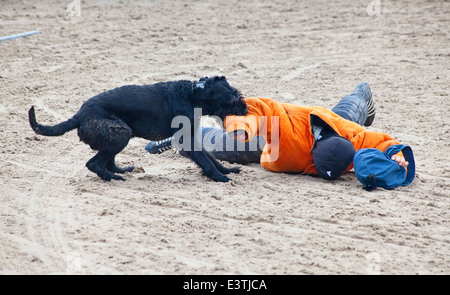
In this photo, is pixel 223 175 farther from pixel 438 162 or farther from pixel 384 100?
pixel 384 100

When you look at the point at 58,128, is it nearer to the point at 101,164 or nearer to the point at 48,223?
the point at 101,164

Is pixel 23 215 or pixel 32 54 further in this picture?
pixel 32 54

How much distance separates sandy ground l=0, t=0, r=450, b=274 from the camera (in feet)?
11.3

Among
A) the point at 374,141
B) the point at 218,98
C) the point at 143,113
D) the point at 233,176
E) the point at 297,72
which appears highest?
the point at 218,98

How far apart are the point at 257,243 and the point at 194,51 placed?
5.31m

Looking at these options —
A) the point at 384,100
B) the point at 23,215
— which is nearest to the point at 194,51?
the point at 384,100

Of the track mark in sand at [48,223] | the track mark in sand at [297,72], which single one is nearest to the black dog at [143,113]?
the track mark in sand at [48,223]

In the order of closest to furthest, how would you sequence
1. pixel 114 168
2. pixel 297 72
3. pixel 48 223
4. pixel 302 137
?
pixel 48 223 → pixel 302 137 → pixel 114 168 → pixel 297 72

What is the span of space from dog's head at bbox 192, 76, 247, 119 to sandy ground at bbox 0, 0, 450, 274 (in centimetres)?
61

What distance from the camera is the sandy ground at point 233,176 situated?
3438 mm

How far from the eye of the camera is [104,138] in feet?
14.6

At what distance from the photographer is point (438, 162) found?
200 inches

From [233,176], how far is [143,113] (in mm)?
958

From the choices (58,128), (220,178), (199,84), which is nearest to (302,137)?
(220,178)
